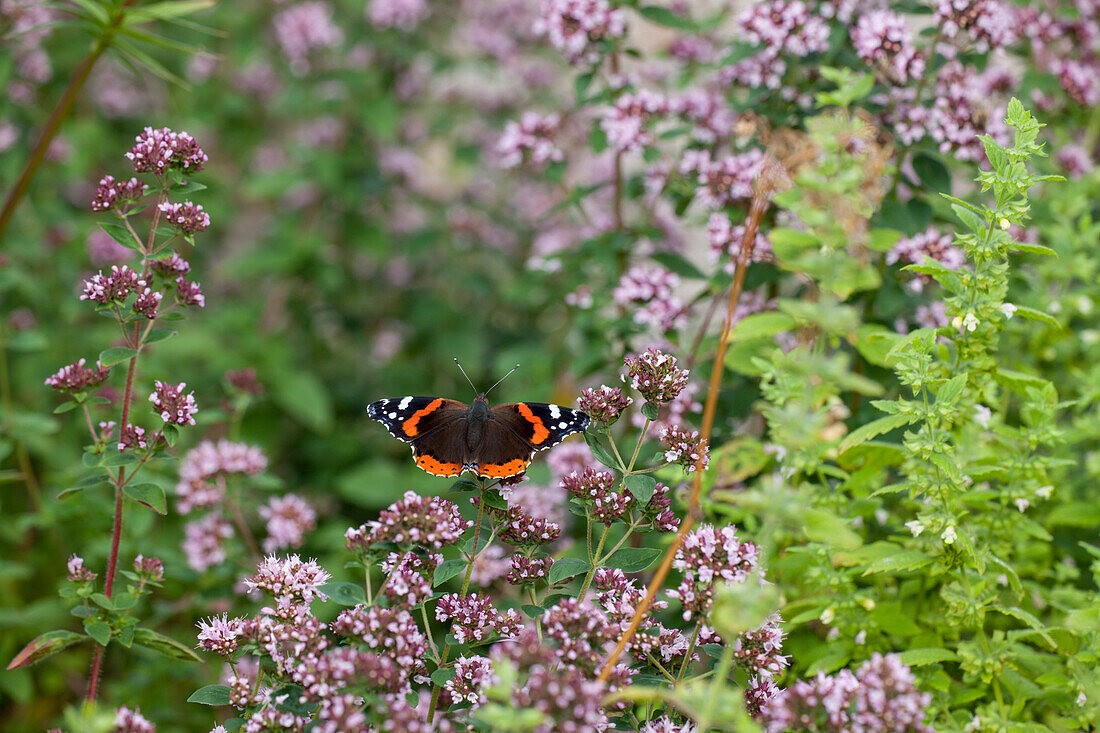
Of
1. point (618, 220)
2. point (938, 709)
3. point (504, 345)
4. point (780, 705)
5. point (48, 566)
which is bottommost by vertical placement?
point (780, 705)

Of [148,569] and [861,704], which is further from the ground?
[148,569]

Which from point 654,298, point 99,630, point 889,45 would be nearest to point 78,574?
point 99,630

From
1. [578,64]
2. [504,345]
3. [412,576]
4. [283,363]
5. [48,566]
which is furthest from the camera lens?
[504,345]

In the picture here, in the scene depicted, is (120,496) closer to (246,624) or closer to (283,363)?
(246,624)

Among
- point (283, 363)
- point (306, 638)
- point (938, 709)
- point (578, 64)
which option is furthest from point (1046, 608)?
point (283, 363)

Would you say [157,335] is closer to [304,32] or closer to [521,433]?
[521,433]

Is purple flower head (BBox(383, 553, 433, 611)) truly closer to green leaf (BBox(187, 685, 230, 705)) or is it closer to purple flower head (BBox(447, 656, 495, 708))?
purple flower head (BBox(447, 656, 495, 708))
